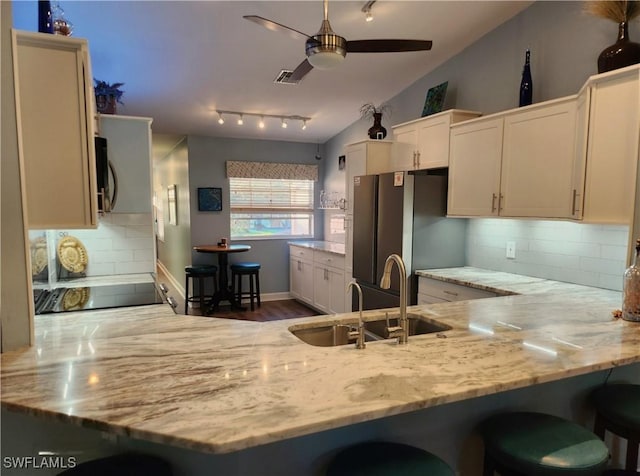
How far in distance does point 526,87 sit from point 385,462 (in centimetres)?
278

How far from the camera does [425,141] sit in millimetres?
3605

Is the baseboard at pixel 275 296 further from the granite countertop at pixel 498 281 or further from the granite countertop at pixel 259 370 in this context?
the granite countertop at pixel 259 370

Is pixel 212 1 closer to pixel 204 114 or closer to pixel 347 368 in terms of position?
pixel 204 114

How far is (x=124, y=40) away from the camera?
119 inches

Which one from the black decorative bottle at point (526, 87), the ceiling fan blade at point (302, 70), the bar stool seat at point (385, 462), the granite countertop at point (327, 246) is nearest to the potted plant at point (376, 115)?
the granite countertop at point (327, 246)

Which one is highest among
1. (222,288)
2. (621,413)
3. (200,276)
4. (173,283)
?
(621,413)

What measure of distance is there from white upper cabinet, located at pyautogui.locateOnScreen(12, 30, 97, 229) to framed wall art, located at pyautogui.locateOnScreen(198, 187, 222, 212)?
165 inches

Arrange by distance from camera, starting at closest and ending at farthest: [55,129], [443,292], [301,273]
→ [55,129]
[443,292]
[301,273]

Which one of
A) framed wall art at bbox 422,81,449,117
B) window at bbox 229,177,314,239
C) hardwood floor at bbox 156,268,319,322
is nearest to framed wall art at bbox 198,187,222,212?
window at bbox 229,177,314,239

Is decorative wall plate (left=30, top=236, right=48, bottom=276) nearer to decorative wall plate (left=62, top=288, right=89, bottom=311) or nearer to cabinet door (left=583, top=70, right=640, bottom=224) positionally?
decorative wall plate (left=62, top=288, right=89, bottom=311)

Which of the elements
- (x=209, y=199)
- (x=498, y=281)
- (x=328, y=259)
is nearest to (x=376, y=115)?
(x=328, y=259)

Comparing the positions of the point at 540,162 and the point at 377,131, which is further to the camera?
the point at 377,131

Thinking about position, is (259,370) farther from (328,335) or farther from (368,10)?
(368,10)

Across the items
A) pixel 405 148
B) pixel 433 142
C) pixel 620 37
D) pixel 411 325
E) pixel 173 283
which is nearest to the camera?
pixel 411 325
